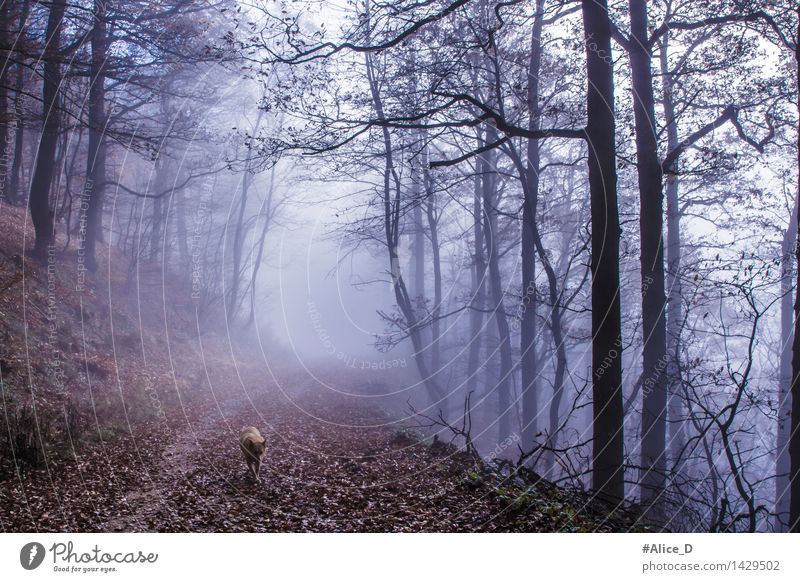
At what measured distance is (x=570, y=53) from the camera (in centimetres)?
584

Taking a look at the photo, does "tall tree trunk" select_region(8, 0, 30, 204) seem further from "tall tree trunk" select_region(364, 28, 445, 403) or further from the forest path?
"tall tree trunk" select_region(364, 28, 445, 403)

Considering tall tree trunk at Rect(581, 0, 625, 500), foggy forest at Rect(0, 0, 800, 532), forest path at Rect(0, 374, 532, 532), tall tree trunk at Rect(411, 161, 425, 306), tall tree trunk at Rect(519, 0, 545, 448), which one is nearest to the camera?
forest path at Rect(0, 374, 532, 532)

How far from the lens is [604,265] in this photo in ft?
16.0

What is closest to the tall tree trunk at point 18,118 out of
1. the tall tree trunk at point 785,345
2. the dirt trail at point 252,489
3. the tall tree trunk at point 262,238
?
the tall tree trunk at point 262,238

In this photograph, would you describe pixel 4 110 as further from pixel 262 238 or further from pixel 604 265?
pixel 604 265

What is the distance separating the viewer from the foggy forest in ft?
14.0

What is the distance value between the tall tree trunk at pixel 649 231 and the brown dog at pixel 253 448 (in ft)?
12.6

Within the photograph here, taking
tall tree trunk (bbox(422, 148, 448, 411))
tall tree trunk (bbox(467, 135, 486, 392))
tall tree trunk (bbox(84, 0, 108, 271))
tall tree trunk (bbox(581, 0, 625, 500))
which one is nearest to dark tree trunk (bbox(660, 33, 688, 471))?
tall tree trunk (bbox(581, 0, 625, 500))

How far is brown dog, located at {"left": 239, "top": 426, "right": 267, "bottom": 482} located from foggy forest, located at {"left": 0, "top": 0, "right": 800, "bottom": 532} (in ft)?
0.09

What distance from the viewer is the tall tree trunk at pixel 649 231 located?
5324mm

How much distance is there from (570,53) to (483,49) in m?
1.18

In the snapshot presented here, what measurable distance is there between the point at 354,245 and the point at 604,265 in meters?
2.44
